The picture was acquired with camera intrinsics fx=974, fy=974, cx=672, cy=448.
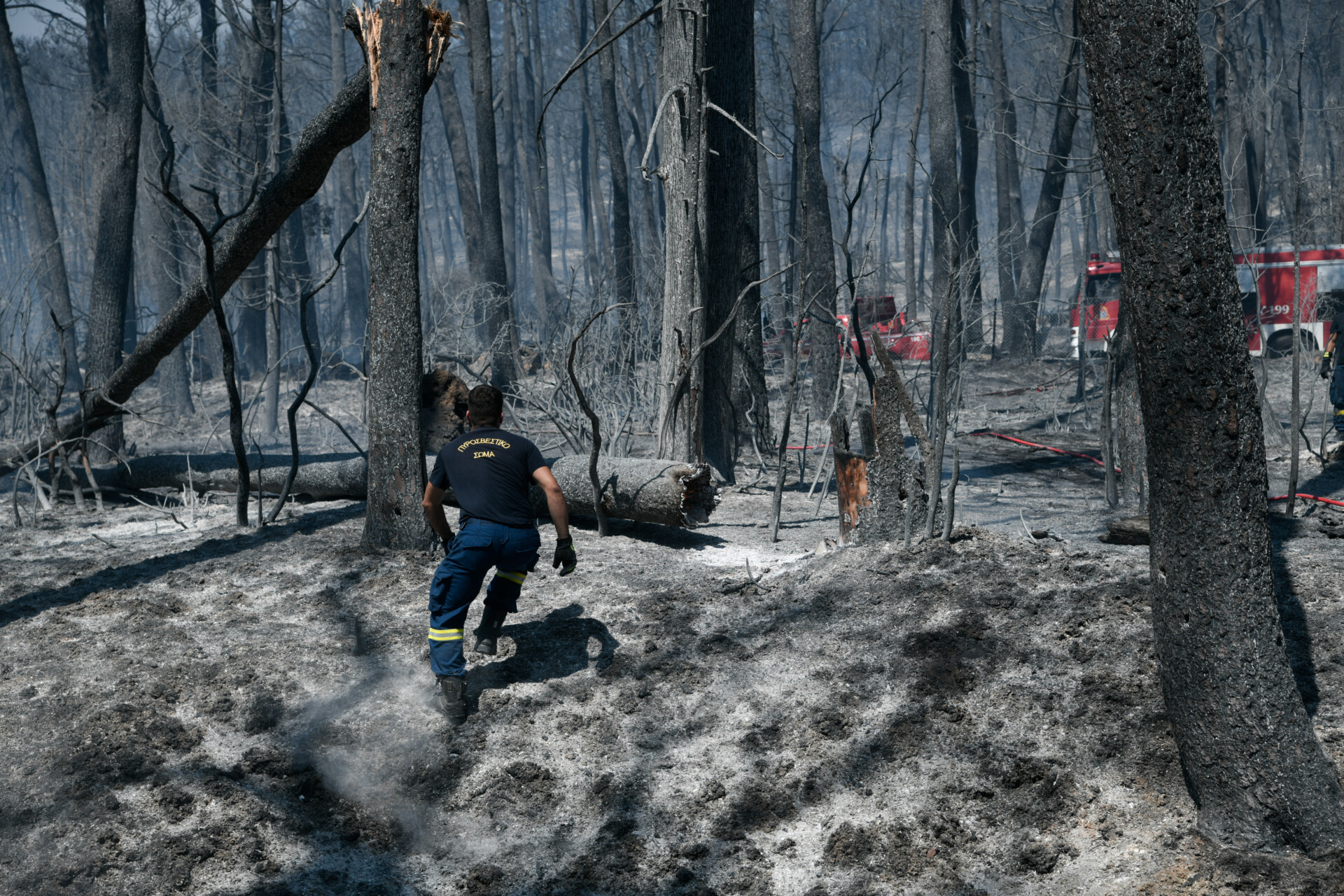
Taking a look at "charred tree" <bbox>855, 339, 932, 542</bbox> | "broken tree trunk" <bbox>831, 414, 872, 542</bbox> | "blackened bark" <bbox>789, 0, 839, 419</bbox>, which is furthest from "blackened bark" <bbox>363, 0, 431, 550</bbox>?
"blackened bark" <bbox>789, 0, 839, 419</bbox>

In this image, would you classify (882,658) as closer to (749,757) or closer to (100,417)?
(749,757)

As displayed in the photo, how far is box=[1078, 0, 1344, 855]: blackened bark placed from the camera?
2.99 meters

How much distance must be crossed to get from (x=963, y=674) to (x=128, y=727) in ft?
12.4

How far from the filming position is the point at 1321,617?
4.22 meters

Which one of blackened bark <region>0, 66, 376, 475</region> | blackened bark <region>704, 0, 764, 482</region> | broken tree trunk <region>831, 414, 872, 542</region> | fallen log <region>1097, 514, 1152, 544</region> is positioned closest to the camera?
fallen log <region>1097, 514, 1152, 544</region>

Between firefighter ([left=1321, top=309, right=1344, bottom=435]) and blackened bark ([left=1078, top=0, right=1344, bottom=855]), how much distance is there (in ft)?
25.1

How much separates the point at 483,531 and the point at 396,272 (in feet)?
8.05

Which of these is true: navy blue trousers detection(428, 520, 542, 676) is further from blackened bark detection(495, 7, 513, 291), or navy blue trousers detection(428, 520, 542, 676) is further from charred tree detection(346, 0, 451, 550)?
blackened bark detection(495, 7, 513, 291)

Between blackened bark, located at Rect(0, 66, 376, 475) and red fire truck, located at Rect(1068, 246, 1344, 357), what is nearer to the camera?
blackened bark, located at Rect(0, 66, 376, 475)

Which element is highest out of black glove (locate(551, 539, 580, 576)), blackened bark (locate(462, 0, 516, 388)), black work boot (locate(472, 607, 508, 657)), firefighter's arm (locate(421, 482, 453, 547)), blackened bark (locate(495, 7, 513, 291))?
blackened bark (locate(495, 7, 513, 291))

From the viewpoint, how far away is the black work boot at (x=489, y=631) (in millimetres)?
4852

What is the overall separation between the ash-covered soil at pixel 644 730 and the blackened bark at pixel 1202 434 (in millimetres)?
246

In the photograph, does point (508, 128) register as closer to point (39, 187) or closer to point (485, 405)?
point (39, 187)

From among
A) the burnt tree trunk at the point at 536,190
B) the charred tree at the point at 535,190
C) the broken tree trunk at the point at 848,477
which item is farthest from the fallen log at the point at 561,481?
the charred tree at the point at 535,190
